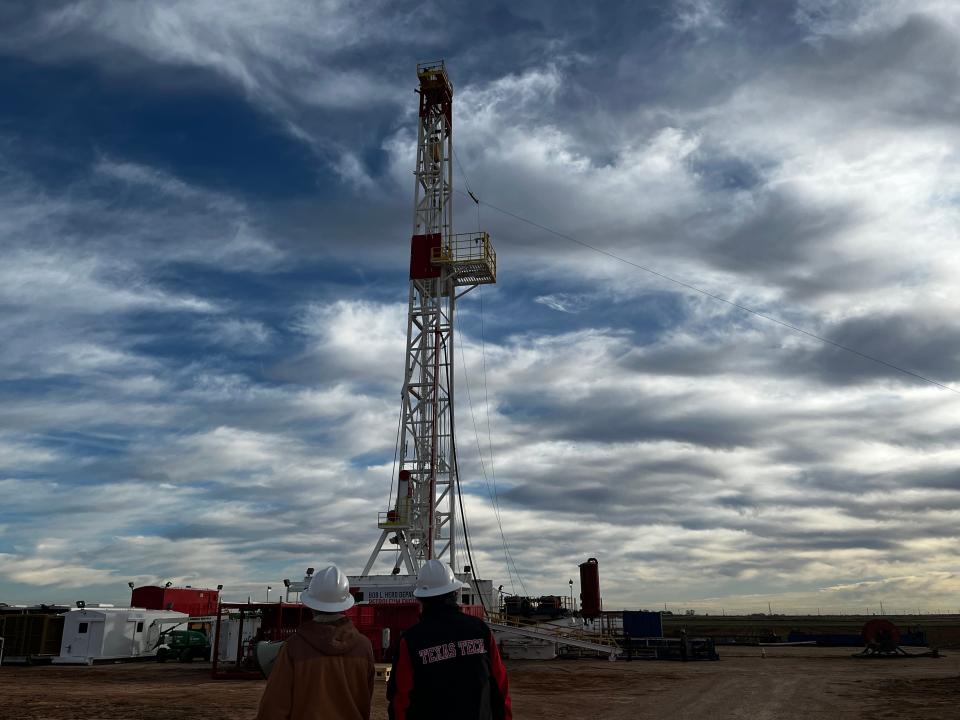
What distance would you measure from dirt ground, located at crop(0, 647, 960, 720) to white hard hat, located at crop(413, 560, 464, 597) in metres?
11.8

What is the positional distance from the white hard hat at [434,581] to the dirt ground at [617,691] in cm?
1178

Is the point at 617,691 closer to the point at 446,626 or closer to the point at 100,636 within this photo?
the point at 446,626

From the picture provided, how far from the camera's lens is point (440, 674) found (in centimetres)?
397

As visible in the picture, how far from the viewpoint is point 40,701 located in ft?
54.0

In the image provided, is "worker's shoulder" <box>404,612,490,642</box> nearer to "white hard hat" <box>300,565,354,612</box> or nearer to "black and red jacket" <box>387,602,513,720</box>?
"black and red jacket" <box>387,602,513,720</box>

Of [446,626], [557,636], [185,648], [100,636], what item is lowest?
[185,648]

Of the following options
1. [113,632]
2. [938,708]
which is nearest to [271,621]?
[113,632]

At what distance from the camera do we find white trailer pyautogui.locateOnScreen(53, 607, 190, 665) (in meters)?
28.2

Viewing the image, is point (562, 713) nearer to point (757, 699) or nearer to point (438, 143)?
point (757, 699)

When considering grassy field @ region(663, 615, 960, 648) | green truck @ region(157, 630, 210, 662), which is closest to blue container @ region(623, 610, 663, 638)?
grassy field @ region(663, 615, 960, 648)

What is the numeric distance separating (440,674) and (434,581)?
0.51 m

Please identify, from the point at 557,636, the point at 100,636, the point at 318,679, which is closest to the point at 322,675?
the point at 318,679

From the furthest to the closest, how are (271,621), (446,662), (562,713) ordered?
(271,621) < (562,713) < (446,662)

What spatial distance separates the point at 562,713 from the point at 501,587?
19.8m
